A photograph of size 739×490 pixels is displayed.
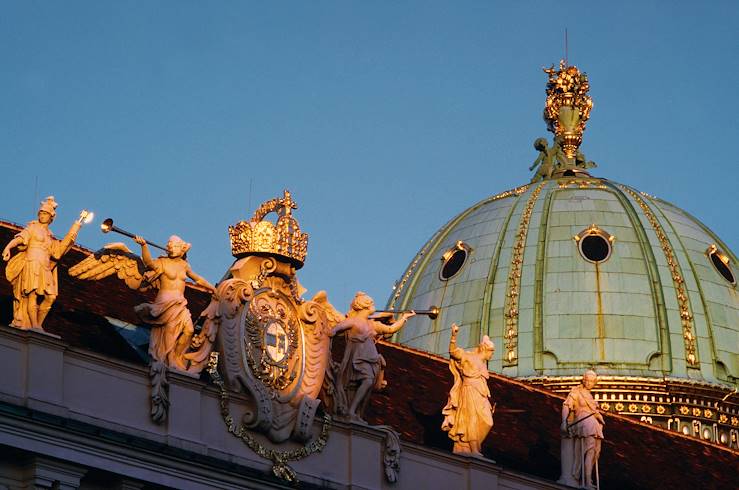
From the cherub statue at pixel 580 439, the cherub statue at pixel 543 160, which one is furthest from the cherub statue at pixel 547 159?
the cherub statue at pixel 580 439

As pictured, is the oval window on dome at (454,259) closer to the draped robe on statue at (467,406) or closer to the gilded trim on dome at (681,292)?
the gilded trim on dome at (681,292)

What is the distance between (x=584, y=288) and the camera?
8900 cm

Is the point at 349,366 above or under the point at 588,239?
under

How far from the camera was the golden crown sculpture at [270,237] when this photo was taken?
2114 inches

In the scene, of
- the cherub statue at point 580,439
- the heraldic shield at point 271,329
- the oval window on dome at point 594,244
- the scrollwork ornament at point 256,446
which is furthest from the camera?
the oval window on dome at point 594,244

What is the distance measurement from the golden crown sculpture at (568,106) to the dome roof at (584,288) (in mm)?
4695

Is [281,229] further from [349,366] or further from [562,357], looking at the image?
[562,357]

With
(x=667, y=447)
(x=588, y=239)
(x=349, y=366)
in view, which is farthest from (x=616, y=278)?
(x=349, y=366)

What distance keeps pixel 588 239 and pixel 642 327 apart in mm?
3739

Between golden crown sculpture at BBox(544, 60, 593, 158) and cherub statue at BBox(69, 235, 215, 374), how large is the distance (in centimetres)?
4605

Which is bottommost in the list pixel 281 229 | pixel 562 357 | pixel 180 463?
pixel 180 463

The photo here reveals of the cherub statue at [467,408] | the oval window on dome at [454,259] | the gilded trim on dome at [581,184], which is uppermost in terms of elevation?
the gilded trim on dome at [581,184]

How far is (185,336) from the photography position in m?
51.3

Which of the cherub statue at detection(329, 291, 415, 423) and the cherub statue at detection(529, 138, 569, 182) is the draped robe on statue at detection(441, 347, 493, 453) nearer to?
the cherub statue at detection(329, 291, 415, 423)
